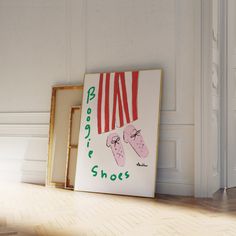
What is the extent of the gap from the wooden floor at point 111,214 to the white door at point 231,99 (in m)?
0.39

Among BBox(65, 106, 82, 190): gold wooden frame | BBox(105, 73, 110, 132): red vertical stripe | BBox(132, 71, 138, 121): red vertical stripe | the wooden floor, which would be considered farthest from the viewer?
BBox(65, 106, 82, 190): gold wooden frame

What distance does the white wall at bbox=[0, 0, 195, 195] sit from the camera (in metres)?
4.01

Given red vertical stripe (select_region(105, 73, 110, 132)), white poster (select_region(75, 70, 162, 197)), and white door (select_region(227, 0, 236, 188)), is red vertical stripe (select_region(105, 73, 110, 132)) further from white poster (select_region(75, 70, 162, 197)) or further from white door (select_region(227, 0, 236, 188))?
white door (select_region(227, 0, 236, 188))

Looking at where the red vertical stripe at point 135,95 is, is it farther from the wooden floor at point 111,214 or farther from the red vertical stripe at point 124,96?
the wooden floor at point 111,214

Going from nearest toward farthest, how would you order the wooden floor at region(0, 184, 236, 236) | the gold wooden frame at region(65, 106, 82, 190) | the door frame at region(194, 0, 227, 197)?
the wooden floor at region(0, 184, 236, 236) < the door frame at region(194, 0, 227, 197) < the gold wooden frame at region(65, 106, 82, 190)

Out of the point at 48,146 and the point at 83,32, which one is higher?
the point at 83,32

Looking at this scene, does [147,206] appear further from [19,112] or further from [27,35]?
[27,35]

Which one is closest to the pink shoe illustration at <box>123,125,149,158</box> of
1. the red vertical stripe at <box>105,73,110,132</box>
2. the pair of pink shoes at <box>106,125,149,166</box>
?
the pair of pink shoes at <box>106,125,149,166</box>

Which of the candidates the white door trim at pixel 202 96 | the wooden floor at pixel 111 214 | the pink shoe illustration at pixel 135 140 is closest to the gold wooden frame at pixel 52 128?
the wooden floor at pixel 111 214

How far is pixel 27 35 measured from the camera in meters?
4.85

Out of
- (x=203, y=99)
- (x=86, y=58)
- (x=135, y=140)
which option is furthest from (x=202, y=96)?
(x=86, y=58)

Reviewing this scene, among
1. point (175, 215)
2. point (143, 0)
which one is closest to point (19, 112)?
point (143, 0)

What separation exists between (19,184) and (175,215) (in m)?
2.30

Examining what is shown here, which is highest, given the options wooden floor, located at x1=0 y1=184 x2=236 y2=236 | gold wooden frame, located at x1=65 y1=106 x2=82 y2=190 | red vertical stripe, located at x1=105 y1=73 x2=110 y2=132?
red vertical stripe, located at x1=105 y1=73 x2=110 y2=132
